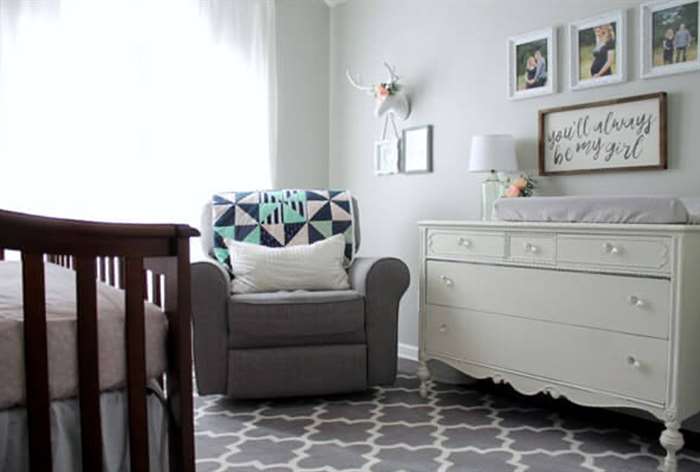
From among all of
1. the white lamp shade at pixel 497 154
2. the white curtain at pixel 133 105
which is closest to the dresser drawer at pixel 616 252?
the white lamp shade at pixel 497 154

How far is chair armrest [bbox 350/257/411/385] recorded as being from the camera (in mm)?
2883

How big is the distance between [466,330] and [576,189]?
835 mm

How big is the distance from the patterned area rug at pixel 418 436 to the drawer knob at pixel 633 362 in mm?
352

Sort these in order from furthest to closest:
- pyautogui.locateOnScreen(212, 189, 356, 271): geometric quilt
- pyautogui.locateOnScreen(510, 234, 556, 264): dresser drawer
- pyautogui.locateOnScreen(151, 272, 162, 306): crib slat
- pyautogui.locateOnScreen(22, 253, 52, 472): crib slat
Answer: pyautogui.locateOnScreen(212, 189, 356, 271): geometric quilt, pyautogui.locateOnScreen(510, 234, 556, 264): dresser drawer, pyautogui.locateOnScreen(151, 272, 162, 306): crib slat, pyautogui.locateOnScreen(22, 253, 52, 472): crib slat

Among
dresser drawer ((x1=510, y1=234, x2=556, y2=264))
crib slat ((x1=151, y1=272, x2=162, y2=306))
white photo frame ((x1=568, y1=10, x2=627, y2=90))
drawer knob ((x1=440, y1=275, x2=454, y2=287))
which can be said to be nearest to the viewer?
crib slat ((x1=151, y1=272, x2=162, y2=306))

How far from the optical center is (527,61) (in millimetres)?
3057

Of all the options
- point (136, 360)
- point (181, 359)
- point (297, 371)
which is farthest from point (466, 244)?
point (136, 360)

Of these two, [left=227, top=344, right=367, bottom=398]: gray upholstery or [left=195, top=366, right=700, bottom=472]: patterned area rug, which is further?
[left=227, top=344, right=367, bottom=398]: gray upholstery

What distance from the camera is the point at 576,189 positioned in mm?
2863

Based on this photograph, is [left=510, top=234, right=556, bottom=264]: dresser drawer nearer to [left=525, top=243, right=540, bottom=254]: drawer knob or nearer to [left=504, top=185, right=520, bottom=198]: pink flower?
[left=525, top=243, right=540, bottom=254]: drawer knob

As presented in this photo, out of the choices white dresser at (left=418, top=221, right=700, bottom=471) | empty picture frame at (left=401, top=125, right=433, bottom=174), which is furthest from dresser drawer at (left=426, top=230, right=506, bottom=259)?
empty picture frame at (left=401, top=125, right=433, bottom=174)

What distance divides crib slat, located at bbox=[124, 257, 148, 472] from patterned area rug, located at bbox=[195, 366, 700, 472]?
0.88 meters

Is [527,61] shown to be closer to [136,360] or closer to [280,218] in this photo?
[280,218]

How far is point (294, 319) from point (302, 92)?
1968mm
